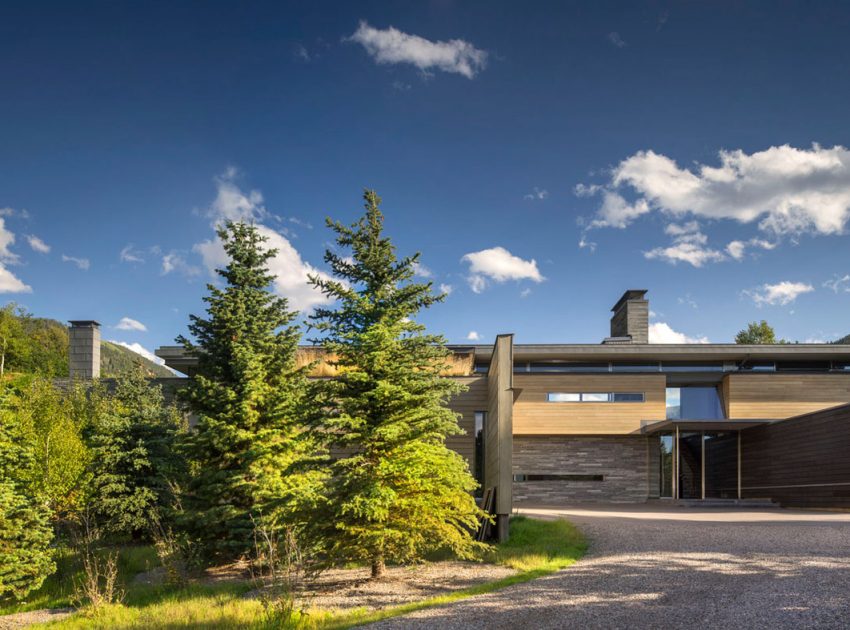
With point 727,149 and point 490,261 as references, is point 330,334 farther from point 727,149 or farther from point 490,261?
point 490,261

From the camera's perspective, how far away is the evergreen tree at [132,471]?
1656 cm

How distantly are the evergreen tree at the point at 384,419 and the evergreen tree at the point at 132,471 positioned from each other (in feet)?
23.3

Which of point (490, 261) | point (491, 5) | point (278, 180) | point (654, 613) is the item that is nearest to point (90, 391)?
point (278, 180)

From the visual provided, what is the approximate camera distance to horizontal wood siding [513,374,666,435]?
2512cm

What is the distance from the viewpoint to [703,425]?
23.6 metres

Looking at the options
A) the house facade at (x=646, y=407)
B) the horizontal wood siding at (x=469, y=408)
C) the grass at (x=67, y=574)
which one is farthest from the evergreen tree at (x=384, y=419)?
the house facade at (x=646, y=407)

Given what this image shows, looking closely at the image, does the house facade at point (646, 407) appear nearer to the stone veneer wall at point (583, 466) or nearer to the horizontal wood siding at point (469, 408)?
the stone veneer wall at point (583, 466)

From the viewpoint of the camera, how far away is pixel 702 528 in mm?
13070

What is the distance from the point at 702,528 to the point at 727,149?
1374 centimetres

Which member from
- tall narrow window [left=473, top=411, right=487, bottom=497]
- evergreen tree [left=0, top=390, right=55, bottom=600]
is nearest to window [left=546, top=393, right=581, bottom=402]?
tall narrow window [left=473, top=411, right=487, bottom=497]

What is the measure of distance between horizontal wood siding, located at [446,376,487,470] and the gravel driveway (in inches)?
284

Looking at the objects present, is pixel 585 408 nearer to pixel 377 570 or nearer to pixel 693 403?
pixel 693 403

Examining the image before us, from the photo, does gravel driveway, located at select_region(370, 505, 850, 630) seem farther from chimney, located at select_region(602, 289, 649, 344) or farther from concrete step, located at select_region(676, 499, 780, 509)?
chimney, located at select_region(602, 289, 649, 344)

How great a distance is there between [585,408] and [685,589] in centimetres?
1760
